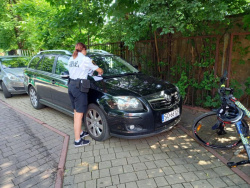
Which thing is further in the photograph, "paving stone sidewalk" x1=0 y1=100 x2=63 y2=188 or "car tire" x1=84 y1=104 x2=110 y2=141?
"car tire" x1=84 y1=104 x2=110 y2=141

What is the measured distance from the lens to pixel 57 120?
4.93m

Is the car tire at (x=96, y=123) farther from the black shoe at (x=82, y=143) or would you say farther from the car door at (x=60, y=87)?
the car door at (x=60, y=87)

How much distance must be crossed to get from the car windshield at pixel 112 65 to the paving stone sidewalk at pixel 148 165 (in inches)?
58.1

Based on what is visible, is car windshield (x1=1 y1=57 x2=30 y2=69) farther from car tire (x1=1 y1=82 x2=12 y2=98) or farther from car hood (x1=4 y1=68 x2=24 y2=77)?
car tire (x1=1 y1=82 x2=12 y2=98)

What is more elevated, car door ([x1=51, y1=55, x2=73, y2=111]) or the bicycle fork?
car door ([x1=51, y1=55, x2=73, y2=111])

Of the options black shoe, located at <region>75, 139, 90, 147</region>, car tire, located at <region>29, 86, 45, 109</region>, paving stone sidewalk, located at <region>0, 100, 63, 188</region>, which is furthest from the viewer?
car tire, located at <region>29, 86, 45, 109</region>

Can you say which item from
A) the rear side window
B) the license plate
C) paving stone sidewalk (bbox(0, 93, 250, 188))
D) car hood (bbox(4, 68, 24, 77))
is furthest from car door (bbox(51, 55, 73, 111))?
car hood (bbox(4, 68, 24, 77))

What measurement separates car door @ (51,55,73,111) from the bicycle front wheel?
2.74 meters

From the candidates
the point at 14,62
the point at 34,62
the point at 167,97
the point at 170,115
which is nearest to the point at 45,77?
the point at 34,62

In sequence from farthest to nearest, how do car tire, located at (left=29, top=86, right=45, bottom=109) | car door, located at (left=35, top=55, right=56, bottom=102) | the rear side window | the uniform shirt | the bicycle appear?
car tire, located at (left=29, top=86, right=45, bottom=109) < the rear side window < car door, located at (left=35, top=55, right=56, bottom=102) < the uniform shirt < the bicycle

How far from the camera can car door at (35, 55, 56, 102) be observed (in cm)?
476

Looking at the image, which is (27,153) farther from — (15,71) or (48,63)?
(15,71)

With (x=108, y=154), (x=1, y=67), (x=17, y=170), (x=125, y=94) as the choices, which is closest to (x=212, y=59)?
(x=125, y=94)

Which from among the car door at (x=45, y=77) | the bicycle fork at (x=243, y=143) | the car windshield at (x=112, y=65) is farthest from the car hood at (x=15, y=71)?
the bicycle fork at (x=243, y=143)
